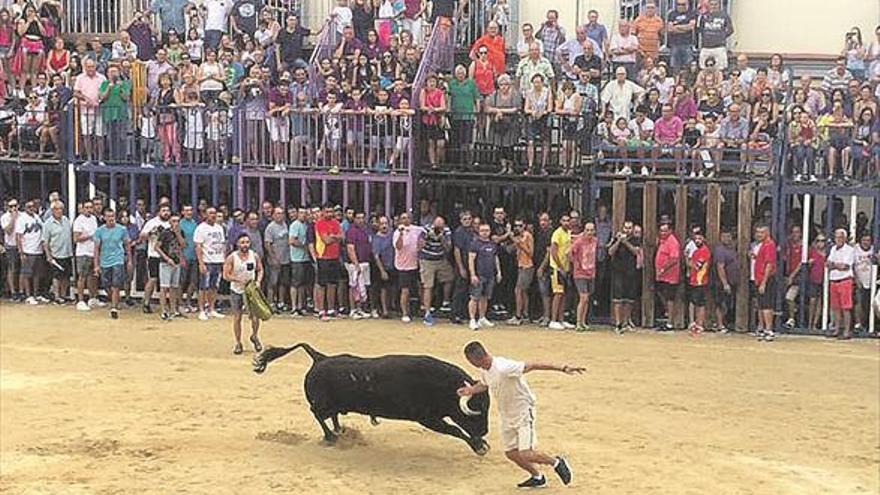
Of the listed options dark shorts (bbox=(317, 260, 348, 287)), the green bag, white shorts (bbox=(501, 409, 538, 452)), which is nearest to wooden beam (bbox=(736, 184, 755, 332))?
dark shorts (bbox=(317, 260, 348, 287))

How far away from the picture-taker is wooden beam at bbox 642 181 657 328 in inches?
795

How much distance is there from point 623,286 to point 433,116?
4.29 metres

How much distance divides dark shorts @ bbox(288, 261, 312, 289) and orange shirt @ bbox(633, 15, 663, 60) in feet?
23.2

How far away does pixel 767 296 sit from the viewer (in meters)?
19.5

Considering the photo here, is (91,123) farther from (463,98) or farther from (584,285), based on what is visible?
(584,285)

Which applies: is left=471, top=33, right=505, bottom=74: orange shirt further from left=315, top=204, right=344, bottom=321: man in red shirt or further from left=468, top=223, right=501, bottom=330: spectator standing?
left=315, top=204, right=344, bottom=321: man in red shirt

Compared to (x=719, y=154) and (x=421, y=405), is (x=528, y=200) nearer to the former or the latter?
(x=719, y=154)

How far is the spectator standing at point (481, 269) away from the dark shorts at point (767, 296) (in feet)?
13.3

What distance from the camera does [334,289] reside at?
21.0 meters

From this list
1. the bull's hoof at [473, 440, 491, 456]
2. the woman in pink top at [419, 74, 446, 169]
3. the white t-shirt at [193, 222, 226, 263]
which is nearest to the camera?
the bull's hoof at [473, 440, 491, 456]

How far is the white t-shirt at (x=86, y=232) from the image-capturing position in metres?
21.3

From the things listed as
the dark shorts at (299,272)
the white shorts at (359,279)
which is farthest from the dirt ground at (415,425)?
the dark shorts at (299,272)

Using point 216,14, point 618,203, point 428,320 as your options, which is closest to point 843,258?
point 618,203

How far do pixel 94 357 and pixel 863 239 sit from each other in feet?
37.3
